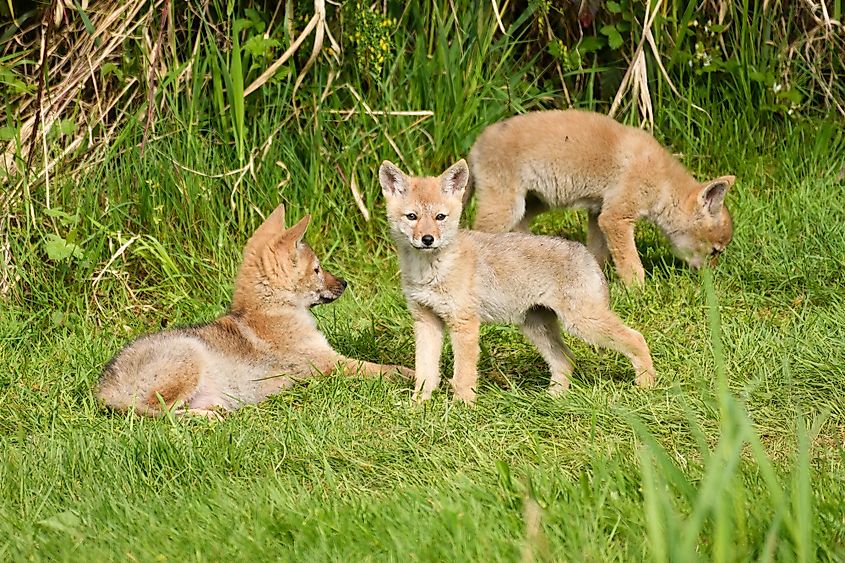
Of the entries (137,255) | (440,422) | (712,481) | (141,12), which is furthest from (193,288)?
(712,481)

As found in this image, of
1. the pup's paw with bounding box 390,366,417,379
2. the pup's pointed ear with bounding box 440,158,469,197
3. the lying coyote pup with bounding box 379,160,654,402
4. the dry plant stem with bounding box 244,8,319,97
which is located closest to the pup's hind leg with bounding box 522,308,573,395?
the lying coyote pup with bounding box 379,160,654,402

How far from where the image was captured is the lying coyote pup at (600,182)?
287 inches

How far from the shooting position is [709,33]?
8.38 meters

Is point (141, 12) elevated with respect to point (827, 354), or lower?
elevated

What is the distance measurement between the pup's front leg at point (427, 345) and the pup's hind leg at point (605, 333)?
0.66m

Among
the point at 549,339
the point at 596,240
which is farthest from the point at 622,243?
the point at 549,339

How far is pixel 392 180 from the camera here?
584cm

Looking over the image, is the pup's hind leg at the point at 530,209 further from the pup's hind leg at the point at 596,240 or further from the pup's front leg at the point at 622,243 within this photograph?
the pup's front leg at the point at 622,243

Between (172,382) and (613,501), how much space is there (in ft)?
8.16

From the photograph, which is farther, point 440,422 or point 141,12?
point 141,12

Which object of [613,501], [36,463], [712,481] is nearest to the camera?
[712,481]

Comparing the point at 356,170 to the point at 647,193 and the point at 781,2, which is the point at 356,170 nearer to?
the point at 647,193

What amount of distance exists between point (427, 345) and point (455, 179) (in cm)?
88

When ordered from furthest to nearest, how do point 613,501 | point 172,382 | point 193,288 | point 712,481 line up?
point 193,288, point 172,382, point 613,501, point 712,481
